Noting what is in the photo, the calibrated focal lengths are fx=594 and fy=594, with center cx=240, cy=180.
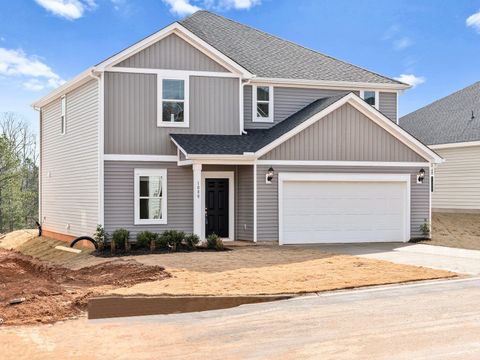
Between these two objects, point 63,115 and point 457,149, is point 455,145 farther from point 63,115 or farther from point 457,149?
point 63,115

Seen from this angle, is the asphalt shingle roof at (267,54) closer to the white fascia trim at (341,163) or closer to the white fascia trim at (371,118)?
the white fascia trim at (371,118)

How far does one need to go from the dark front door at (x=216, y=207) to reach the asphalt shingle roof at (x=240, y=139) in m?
1.44

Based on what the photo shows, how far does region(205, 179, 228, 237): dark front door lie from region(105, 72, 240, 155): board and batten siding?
5.56 feet

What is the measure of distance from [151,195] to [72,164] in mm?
4248

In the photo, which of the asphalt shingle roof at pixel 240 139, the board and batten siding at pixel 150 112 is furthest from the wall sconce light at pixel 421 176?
the board and batten siding at pixel 150 112

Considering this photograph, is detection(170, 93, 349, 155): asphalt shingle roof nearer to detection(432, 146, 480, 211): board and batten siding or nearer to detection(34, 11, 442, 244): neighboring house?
detection(34, 11, 442, 244): neighboring house

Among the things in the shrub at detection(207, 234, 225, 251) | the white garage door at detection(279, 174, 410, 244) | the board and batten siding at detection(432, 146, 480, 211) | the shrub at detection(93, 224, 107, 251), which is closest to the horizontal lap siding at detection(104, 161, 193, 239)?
the shrub at detection(93, 224, 107, 251)

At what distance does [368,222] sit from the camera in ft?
65.0

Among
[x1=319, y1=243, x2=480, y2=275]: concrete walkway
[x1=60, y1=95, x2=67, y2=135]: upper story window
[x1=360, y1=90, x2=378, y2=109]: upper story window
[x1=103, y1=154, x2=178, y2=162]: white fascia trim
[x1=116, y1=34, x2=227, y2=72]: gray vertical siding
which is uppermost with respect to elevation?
[x1=116, y1=34, x2=227, y2=72]: gray vertical siding

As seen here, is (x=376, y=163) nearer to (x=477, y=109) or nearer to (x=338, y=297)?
(x=338, y=297)

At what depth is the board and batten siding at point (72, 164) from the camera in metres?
19.2

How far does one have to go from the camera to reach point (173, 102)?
63.3 ft

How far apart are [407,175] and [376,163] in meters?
1.25

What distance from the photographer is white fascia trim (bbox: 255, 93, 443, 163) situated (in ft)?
60.4
